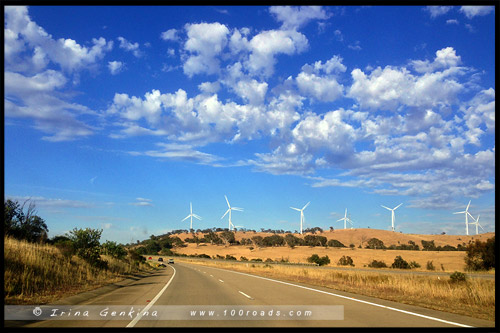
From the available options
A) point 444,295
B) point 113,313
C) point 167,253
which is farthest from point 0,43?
point 167,253

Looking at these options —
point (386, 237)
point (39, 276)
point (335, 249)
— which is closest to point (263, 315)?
point (39, 276)

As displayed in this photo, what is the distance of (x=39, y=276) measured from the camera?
15.4 metres

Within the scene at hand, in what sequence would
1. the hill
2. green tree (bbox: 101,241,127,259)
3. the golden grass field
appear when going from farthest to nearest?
the hill < the golden grass field < green tree (bbox: 101,241,127,259)

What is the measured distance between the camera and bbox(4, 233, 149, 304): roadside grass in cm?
1277

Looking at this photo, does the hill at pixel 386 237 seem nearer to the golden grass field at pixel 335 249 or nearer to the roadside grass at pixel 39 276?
the golden grass field at pixel 335 249

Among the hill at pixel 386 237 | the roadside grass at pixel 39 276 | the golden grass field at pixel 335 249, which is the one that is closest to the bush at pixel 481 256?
the golden grass field at pixel 335 249

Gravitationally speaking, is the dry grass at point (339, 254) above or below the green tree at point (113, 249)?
below

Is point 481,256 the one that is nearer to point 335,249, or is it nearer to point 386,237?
point 335,249

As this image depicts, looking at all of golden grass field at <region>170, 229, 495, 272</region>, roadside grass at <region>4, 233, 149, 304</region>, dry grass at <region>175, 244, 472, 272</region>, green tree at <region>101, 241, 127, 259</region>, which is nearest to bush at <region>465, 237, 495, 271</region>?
dry grass at <region>175, 244, 472, 272</region>

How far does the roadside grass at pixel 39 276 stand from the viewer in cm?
1277

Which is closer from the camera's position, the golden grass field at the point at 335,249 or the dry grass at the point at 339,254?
the dry grass at the point at 339,254

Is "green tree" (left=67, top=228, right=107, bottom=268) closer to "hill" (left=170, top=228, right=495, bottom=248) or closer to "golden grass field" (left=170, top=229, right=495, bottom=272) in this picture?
"golden grass field" (left=170, top=229, right=495, bottom=272)

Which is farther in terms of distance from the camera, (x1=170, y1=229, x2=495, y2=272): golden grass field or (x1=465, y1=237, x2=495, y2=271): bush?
(x1=170, y1=229, x2=495, y2=272): golden grass field

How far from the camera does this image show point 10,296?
39.7 ft
